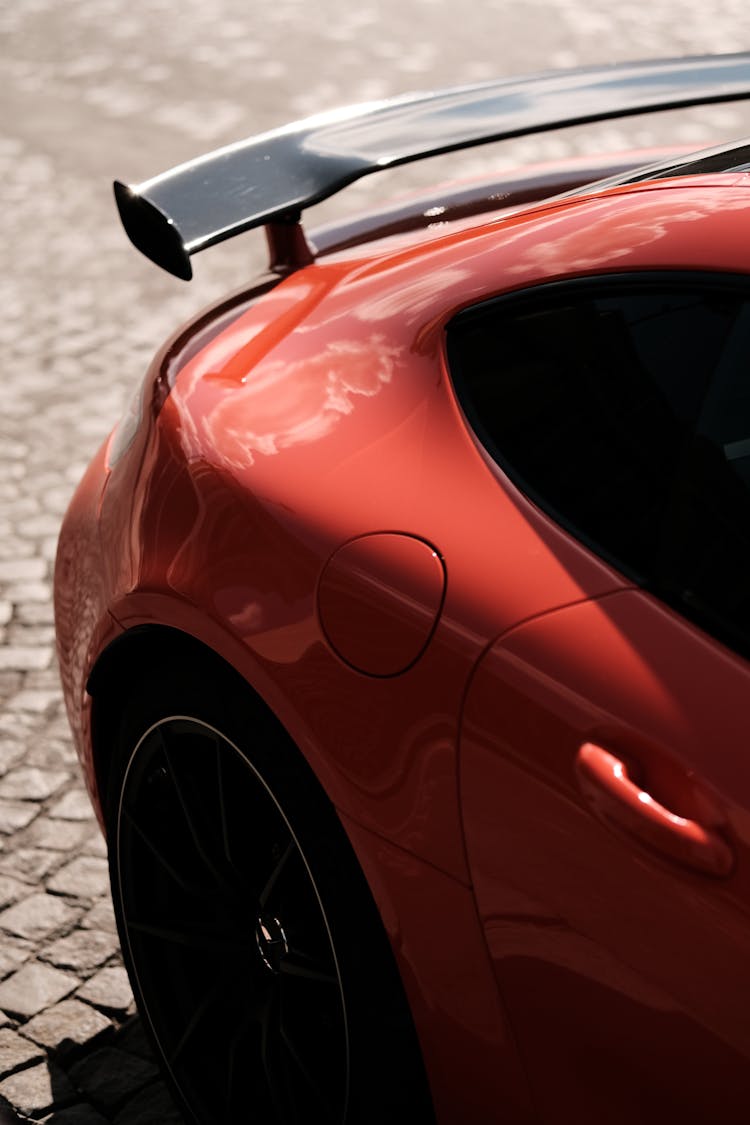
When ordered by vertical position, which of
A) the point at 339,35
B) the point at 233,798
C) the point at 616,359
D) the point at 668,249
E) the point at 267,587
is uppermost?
the point at 668,249

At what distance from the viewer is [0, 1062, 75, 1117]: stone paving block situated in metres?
2.82

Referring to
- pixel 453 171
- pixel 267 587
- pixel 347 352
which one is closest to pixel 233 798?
pixel 267 587

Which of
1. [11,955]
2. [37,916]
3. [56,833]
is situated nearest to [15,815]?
[56,833]

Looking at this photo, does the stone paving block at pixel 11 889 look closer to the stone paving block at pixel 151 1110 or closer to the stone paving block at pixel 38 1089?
the stone paving block at pixel 38 1089

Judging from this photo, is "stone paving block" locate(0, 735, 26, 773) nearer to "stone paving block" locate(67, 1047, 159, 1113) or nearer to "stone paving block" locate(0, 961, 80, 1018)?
"stone paving block" locate(0, 961, 80, 1018)

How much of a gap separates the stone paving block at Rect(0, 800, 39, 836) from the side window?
1949mm

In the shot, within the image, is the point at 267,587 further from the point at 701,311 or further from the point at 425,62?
the point at 425,62

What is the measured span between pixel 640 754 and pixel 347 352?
3.05ft

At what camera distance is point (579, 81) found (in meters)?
3.22

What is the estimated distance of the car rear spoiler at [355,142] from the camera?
8.90ft

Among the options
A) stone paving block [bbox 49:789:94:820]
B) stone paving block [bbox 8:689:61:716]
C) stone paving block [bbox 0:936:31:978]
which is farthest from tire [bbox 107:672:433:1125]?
stone paving block [bbox 8:689:61:716]

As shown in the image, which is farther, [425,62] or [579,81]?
[425,62]

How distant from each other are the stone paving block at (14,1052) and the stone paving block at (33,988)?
2.4 inches

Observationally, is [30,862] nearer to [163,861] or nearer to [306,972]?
[163,861]
